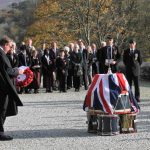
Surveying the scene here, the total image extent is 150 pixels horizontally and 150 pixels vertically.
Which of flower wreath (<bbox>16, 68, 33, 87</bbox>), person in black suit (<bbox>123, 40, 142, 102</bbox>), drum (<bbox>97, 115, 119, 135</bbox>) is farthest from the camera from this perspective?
person in black suit (<bbox>123, 40, 142, 102</bbox>)

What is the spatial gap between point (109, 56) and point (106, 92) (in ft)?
19.1

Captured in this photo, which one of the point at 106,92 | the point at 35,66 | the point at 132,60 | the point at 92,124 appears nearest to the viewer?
the point at 106,92

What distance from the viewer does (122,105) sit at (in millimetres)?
10008

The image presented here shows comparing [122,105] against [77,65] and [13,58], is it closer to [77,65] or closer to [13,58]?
[13,58]

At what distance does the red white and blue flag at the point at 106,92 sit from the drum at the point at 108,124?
0.12 m

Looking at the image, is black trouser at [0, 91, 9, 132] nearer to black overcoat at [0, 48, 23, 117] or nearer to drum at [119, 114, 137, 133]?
black overcoat at [0, 48, 23, 117]

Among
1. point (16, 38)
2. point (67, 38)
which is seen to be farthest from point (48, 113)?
point (16, 38)

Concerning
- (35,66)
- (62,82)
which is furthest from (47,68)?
(62,82)

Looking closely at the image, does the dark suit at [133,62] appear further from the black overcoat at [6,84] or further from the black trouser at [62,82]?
the black overcoat at [6,84]

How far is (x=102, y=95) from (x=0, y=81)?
6.25ft

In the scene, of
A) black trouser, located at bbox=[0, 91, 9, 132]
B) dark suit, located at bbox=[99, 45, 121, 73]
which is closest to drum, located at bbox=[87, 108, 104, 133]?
black trouser, located at bbox=[0, 91, 9, 132]

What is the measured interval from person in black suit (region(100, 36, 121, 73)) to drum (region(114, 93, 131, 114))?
209 inches

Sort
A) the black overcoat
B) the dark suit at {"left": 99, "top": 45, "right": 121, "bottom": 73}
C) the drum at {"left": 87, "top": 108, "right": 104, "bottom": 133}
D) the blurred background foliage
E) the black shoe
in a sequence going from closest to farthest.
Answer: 1. the black overcoat
2. the black shoe
3. the drum at {"left": 87, "top": 108, "right": 104, "bottom": 133}
4. the dark suit at {"left": 99, "top": 45, "right": 121, "bottom": 73}
5. the blurred background foliage

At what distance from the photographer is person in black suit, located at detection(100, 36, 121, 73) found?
50.9 feet
